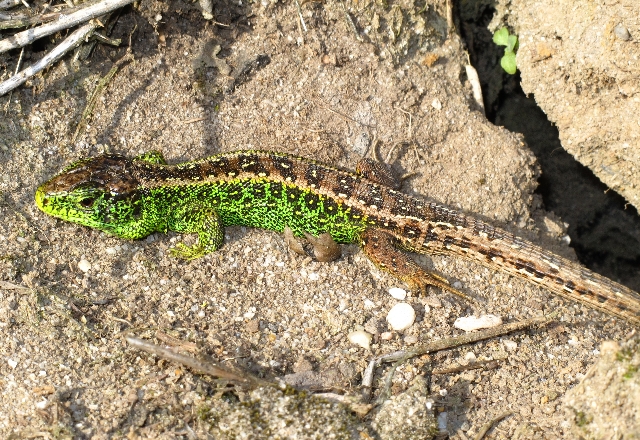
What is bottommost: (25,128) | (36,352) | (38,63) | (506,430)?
(36,352)

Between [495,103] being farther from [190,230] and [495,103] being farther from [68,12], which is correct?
[68,12]

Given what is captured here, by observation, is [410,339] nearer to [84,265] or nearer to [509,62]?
[84,265]

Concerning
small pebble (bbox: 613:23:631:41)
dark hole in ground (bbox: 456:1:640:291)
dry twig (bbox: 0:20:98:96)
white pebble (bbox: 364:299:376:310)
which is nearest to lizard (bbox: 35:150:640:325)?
white pebble (bbox: 364:299:376:310)

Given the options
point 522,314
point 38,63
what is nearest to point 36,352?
point 38,63

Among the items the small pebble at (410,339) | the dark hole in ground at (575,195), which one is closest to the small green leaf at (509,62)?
the dark hole in ground at (575,195)

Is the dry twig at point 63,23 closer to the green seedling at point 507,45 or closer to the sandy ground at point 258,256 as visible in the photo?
the sandy ground at point 258,256

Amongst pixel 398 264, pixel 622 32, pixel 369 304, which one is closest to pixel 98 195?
pixel 369 304
